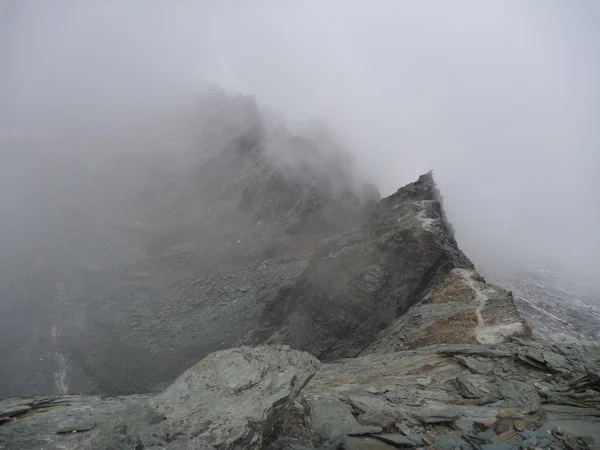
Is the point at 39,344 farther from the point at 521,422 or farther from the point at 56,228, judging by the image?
the point at 521,422

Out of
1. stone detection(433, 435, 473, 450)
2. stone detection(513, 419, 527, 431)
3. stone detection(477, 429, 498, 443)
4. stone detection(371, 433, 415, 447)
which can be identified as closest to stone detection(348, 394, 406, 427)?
stone detection(371, 433, 415, 447)

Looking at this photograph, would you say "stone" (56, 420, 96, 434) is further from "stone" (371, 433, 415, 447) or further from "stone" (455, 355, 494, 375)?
"stone" (455, 355, 494, 375)

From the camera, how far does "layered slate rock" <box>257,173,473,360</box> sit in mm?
36250

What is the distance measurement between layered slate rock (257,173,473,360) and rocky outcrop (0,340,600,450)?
16.5m

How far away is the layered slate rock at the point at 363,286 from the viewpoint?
1427 inches

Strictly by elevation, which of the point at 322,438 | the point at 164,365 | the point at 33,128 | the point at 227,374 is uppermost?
the point at 33,128

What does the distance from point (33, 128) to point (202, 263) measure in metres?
84.0

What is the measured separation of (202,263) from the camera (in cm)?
5672

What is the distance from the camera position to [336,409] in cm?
1545

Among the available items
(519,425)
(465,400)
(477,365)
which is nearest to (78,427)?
(465,400)

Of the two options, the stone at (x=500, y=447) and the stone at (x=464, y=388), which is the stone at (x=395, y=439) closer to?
the stone at (x=500, y=447)

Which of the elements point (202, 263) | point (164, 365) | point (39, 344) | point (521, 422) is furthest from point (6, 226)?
point (521, 422)

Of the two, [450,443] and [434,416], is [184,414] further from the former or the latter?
Answer: [434,416]

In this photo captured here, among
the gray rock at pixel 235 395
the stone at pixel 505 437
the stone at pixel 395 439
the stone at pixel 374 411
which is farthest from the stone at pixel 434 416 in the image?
the gray rock at pixel 235 395
